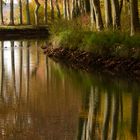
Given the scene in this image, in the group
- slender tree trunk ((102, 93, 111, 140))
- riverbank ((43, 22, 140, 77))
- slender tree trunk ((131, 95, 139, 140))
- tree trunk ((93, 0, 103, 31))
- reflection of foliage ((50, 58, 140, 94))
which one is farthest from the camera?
tree trunk ((93, 0, 103, 31))

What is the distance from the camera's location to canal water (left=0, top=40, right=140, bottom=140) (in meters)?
11.7

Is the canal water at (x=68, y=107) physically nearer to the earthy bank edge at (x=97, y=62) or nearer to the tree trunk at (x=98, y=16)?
the earthy bank edge at (x=97, y=62)

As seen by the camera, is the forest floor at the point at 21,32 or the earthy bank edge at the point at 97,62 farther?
the forest floor at the point at 21,32

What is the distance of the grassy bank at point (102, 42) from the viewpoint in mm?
22922

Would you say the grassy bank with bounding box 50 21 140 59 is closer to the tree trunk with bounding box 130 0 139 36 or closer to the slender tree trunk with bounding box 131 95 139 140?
the tree trunk with bounding box 130 0 139 36

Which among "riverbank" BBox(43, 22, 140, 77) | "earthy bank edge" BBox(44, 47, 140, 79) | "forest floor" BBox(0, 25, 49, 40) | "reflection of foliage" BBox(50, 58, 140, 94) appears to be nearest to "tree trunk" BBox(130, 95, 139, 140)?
"reflection of foliage" BBox(50, 58, 140, 94)

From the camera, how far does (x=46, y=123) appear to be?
12.9 meters

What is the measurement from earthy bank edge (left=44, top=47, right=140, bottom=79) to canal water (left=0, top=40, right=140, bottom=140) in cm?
90

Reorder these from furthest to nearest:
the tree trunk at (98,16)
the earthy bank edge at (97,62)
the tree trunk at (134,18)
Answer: the tree trunk at (98,16)
the tree trunk at (134,18)
the earthy bank edge at (97,62)

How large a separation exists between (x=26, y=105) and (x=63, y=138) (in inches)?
177

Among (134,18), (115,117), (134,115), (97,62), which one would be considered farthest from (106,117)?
(134,18)

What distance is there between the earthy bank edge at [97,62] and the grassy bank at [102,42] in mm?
226

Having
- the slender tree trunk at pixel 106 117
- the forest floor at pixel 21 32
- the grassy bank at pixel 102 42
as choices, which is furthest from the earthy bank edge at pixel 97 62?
the forest floor at pixel 21 32

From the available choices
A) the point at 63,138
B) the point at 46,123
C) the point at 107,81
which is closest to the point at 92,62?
the point at 107,81
